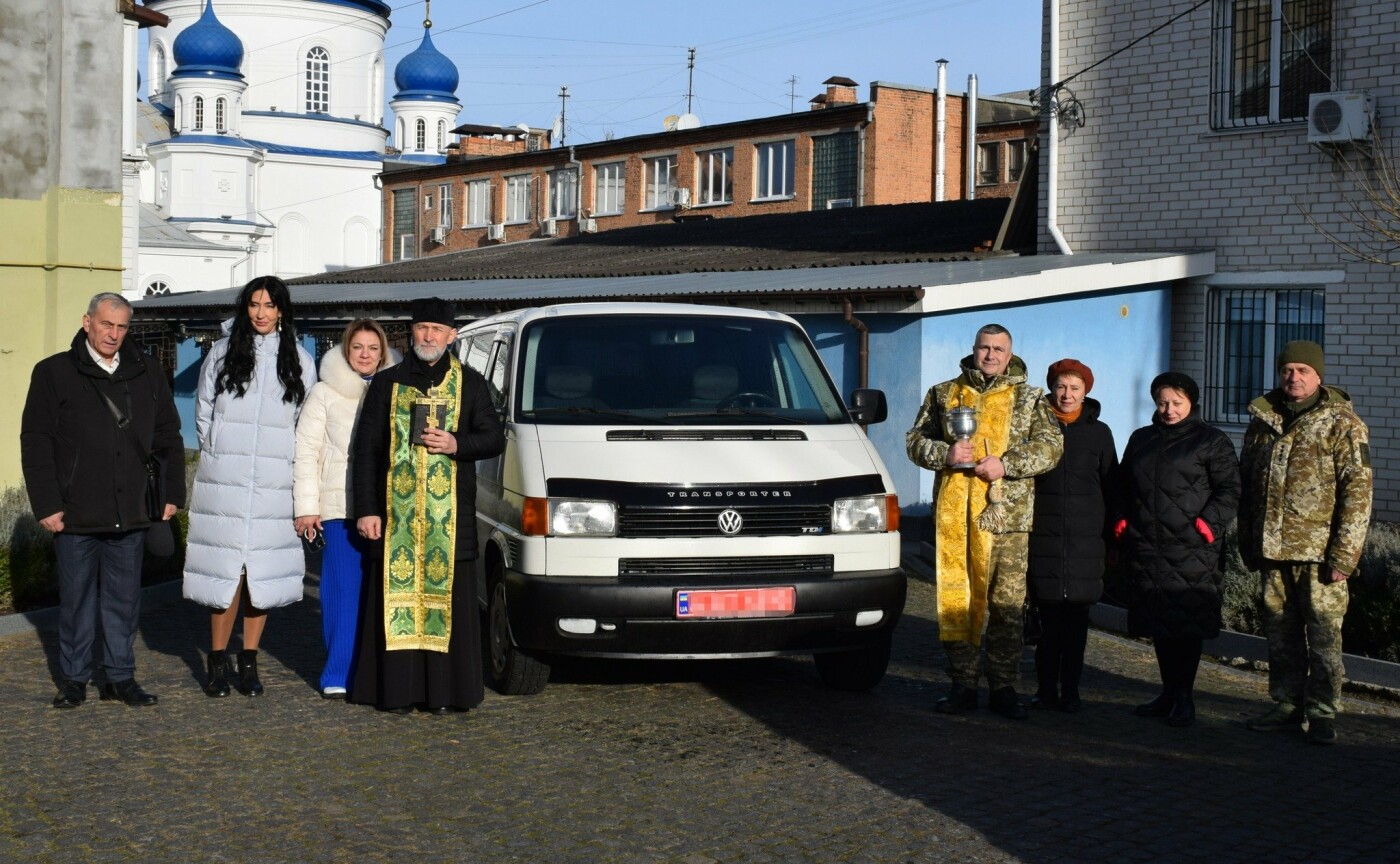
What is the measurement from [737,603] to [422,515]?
1514mm

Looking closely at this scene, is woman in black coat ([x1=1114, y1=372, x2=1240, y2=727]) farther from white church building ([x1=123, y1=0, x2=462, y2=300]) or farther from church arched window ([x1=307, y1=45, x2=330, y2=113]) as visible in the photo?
church arched window ([x1=307, y1=45, x2=330, y2=113])

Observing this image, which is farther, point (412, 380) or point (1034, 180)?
point (1034, 180)

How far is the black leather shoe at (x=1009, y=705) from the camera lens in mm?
7887

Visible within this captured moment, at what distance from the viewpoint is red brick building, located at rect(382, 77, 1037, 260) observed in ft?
163

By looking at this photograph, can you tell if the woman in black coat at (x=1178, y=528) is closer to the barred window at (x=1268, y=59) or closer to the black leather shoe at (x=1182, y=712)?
the black leather shoe at (x=1182, y=712)

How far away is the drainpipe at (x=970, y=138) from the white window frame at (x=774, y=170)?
5.37 meters

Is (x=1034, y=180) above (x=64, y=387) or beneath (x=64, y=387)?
above

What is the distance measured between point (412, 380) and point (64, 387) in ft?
5.28

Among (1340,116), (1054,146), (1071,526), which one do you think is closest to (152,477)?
(1071,526)

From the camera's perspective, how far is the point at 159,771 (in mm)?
6598

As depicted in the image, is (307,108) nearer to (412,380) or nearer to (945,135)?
(945,135)

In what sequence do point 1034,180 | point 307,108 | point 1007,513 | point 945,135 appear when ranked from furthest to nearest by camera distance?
1. point 307,108
2. point 945,135
3. point 1034,180
4. point 1007,513

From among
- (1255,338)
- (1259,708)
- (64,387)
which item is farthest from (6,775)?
(1255,338)

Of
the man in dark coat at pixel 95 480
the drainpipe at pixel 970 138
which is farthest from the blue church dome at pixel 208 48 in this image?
the man in dark coat at pixel 95 480
